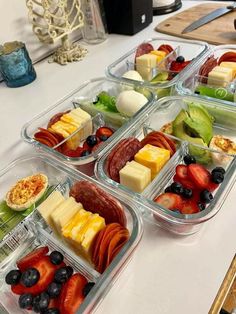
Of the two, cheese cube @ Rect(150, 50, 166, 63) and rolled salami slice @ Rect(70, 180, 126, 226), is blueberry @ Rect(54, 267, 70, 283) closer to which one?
rolled salami slice @ Rect(70, 180, 126, 226)

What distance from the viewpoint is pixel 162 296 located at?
1.45ft

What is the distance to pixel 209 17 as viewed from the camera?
1178mm

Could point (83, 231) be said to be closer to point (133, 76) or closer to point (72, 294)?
point (72, 294)

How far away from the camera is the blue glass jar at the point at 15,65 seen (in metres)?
0.89

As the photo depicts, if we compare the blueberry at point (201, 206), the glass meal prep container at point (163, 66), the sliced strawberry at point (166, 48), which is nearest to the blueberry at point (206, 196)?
the blueberry at point (201, 206)

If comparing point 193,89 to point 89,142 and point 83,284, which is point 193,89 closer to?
point 89,142

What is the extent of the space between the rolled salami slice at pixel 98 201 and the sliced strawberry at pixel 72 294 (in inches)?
4.1

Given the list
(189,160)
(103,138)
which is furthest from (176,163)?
(103,138)

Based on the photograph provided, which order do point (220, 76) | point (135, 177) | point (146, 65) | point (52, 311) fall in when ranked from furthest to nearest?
1. point (146, 65)
2. point (220, 76)
3. point (135, 177)
4. point (52, 311)

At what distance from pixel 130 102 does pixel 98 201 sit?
305mm

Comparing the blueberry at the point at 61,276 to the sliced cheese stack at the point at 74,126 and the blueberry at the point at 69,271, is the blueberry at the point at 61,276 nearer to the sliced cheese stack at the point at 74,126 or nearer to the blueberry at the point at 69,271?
the blueberry at the point at 69,271

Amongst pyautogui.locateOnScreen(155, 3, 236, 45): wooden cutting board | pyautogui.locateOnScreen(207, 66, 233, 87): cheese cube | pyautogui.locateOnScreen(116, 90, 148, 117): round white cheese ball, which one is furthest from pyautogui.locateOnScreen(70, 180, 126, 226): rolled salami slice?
pyautogui.locateOnScreen(155, 3, 236, 45): wooden cutting board

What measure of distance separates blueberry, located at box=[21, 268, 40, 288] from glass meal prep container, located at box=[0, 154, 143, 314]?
41 mm

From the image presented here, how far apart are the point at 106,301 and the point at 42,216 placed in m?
0.18
